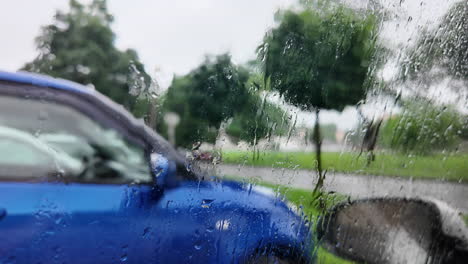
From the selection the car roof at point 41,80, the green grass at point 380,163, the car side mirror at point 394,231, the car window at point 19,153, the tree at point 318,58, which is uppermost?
the tree at point 318,58

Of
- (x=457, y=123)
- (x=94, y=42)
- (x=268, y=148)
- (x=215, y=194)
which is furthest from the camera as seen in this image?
(x=457, y=123)

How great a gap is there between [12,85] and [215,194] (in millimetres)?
774

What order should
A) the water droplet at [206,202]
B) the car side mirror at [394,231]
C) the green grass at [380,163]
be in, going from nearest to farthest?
1. the water droplet at [206,202]
2. the green grass at [380,163]
3. the car side mirror at [394,231]

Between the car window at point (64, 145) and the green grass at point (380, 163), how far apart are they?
426 millimetres

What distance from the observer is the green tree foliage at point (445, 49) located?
2090mm

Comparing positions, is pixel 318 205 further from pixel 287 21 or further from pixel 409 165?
pixel 287 21

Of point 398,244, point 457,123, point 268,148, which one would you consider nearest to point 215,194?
point 268,148

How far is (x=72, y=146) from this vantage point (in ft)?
4.83

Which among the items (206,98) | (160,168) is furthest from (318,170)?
(160,168)


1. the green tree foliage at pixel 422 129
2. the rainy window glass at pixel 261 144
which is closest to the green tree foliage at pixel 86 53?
the rainy window glass at pixel 261 144

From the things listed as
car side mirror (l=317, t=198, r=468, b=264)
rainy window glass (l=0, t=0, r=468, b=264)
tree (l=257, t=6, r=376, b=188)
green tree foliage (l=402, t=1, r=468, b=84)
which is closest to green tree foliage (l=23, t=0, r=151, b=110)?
rainy window glass (l=0, t=0, r=468, b=264)

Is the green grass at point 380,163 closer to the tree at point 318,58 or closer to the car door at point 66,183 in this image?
the tree at point 318,58

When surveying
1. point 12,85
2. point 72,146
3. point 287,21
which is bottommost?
point 72,146

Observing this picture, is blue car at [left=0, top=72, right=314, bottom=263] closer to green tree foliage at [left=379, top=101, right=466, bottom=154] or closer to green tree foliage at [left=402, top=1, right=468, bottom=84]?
green tree foliage at [left=379, top=101, right=466, bottom=154]
